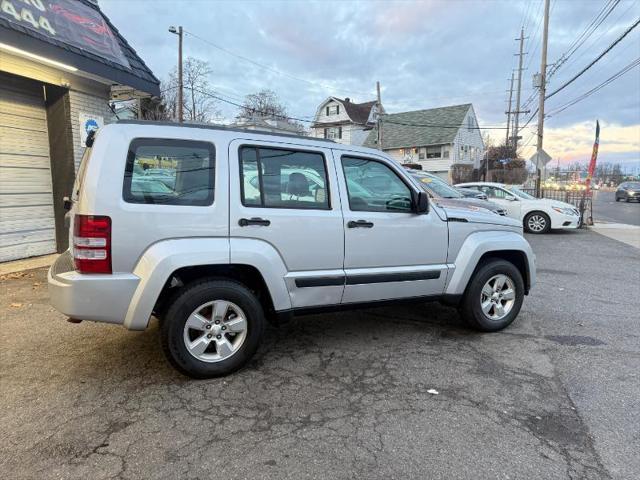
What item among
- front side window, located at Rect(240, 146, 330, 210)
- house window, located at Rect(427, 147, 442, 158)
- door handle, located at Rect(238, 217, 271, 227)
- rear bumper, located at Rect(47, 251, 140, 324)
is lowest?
rear bumper, located at Rect(47, 251, 140, 324)

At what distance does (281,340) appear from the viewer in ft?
14.5

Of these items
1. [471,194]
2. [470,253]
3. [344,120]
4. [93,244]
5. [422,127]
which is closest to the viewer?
[93,244]

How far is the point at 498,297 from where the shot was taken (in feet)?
15.4

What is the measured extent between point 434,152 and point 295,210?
41231mm

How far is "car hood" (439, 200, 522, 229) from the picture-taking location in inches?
173

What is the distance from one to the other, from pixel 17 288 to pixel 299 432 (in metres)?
5.25

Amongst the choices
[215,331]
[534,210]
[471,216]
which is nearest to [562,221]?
[534,210]

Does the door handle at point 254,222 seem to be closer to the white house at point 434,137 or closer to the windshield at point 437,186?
the windshield at point 437,186

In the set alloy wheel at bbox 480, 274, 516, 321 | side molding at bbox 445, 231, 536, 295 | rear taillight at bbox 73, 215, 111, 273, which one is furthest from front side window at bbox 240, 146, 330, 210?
alloy wheel at bbox 480, 274, 516, 321

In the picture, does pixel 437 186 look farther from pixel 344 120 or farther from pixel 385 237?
pixel 344 120

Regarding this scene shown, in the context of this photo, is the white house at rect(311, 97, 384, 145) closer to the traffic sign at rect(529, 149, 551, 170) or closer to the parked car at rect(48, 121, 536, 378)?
the traffic sign at rect(529, 149, 551, 170)

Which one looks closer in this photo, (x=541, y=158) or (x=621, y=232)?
(x=621, y=232)

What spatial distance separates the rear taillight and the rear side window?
0.82ft

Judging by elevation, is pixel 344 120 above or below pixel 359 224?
above
